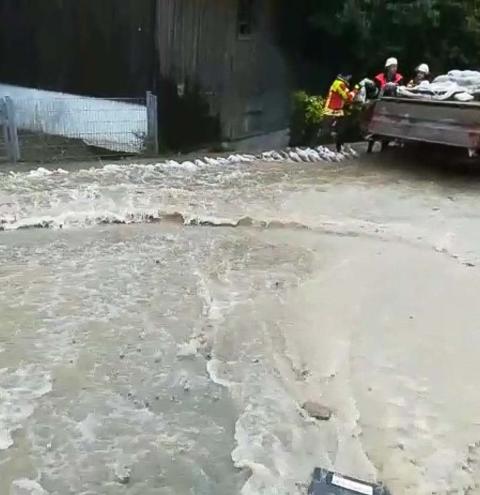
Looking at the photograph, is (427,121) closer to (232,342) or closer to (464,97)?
(464,97)

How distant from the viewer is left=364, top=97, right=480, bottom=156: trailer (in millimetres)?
10766

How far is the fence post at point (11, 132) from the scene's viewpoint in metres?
11.2

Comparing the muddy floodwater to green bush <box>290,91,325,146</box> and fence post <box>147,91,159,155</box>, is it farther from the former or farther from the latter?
green bush <box>290,91,325,146</box>

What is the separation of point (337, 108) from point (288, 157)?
146cm

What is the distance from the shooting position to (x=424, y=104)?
37.2 ft

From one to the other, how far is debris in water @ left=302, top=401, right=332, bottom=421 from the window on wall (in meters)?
11.1

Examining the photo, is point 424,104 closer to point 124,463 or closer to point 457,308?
point 457,308

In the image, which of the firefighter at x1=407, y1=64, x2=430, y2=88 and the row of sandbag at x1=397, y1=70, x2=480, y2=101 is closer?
the row of sandbag at x1=397, y1=70, x2=480, y2=101

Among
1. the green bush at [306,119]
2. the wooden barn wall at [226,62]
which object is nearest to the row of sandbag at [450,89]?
the green bush at [306,119]

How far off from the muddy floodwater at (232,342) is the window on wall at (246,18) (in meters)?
6.08

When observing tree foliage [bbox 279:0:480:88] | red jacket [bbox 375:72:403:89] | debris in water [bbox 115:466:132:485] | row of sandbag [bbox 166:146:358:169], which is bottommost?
row of sandbag [bbox 166:146:358:169]

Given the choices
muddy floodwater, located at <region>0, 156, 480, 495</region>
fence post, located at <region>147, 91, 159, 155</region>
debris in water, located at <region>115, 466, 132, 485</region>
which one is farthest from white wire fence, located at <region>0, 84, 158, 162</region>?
debris in water, located at <region>115, 466, 132, 485</region>

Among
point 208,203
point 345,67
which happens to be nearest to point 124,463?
point 208,203

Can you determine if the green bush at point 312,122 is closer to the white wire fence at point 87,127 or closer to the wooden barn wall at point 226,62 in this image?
the wooden barn wall at point 226,62
